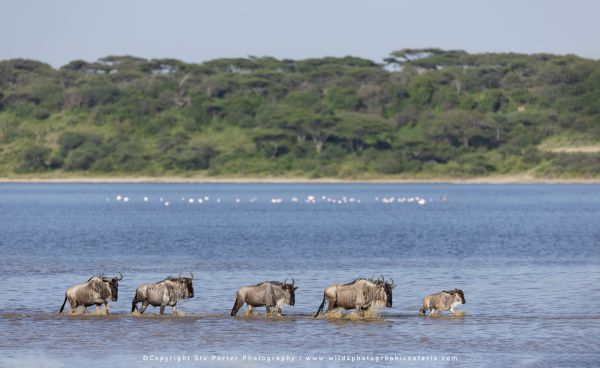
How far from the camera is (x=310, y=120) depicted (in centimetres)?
16425

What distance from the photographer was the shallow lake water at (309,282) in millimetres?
24672

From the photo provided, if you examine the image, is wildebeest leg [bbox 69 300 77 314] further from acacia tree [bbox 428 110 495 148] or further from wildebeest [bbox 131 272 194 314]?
acacia tree [bbox 428 110 495 148]

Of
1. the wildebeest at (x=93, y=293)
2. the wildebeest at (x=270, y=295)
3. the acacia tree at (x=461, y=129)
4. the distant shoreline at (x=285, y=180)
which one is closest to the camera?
the wildebeest at (x=270, y=295)

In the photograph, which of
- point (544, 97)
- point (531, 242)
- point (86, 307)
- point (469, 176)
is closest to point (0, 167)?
point (469, 176)

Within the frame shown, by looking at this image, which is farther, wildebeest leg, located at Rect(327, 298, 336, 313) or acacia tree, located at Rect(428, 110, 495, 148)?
acacia tree, located at Rect(428, 110, 495, 148)

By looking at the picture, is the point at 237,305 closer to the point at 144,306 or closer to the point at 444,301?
the point at 144,306

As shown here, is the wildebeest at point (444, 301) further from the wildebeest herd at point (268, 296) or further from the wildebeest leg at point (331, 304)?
the wildebeest leg at point (331, 304)

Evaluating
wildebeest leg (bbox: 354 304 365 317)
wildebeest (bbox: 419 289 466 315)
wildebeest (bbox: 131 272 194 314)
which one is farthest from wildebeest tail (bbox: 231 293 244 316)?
wildebeest (bbox: 419 289 466 315)

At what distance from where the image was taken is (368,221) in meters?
83.4

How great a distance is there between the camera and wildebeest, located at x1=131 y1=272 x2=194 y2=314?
29219 mm

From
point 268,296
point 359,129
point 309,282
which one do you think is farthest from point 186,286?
point 359,129

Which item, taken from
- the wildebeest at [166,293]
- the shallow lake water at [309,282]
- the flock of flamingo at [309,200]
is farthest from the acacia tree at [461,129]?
the wildebeest at [166,293]

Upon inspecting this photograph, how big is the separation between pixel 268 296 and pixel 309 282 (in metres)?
9.69

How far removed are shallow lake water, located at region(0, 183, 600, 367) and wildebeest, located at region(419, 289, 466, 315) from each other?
38 cm
